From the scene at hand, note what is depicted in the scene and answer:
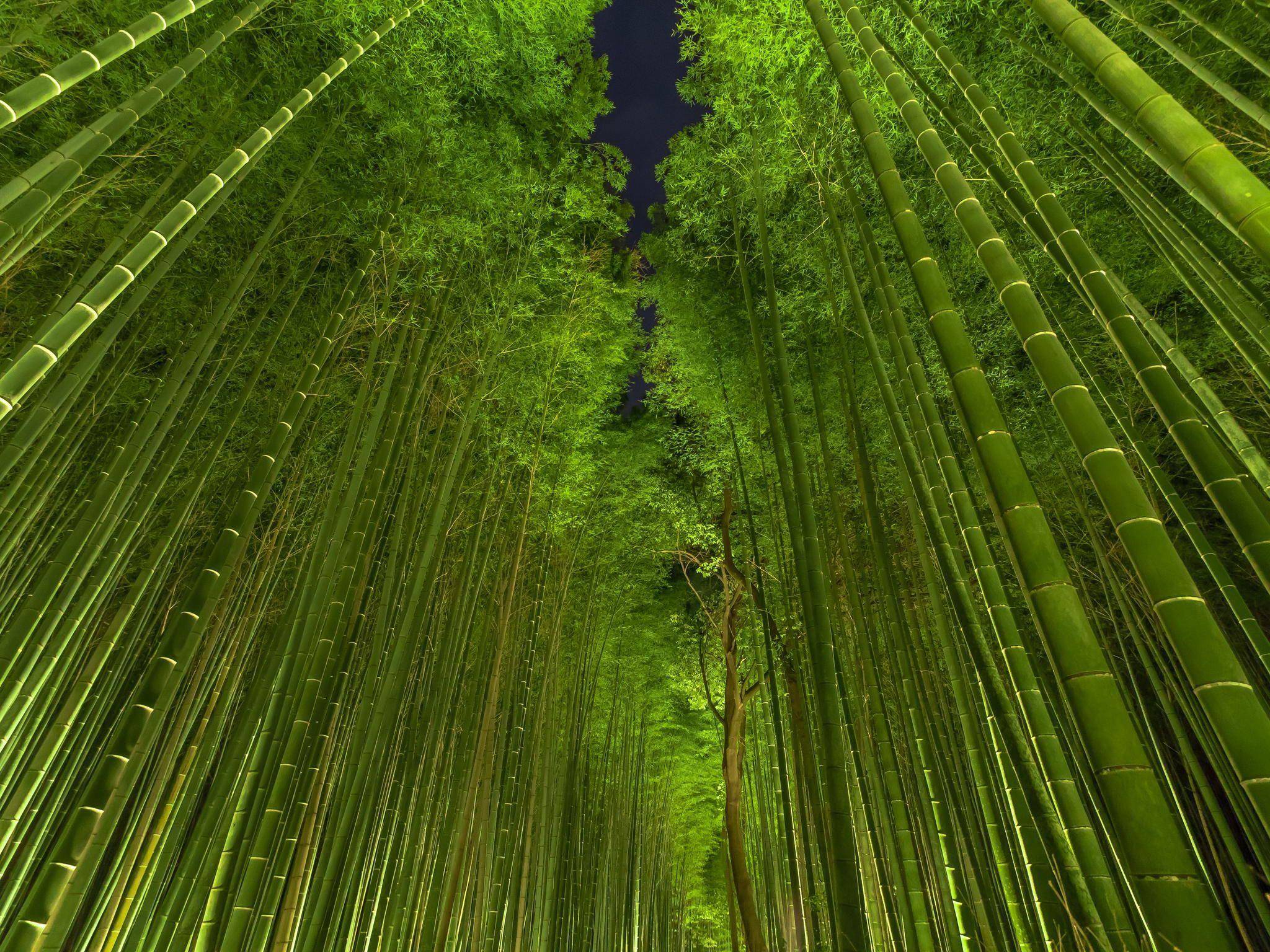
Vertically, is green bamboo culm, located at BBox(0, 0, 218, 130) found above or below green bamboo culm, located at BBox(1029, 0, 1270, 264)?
above

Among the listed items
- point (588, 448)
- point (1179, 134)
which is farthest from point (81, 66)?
point (588, 448)

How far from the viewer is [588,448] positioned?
664 cm

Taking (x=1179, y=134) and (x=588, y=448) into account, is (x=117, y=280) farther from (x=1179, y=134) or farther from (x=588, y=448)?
(x=588, y=448)

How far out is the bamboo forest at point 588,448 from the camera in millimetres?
1282

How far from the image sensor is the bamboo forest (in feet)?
4.21

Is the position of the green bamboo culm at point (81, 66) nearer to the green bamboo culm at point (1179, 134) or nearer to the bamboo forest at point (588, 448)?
the bamboo forest at point (588, 448)

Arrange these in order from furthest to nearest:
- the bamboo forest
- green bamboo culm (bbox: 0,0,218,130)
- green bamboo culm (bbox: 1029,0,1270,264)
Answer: the bamboo forest → green bamboo culm (bbox: 0,0,218,130) → green bamboo culm (bbox: 1029,0,1270,264)

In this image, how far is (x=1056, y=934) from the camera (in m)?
1.54

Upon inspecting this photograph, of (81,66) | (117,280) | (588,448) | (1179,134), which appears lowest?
(1179,134)

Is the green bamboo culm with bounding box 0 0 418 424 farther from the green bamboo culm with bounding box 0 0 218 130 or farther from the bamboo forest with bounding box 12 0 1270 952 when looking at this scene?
the green bamboo culm with bounding box 0 0 218 130

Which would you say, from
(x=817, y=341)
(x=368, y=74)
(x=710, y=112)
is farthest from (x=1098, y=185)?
(x=368, y=74)

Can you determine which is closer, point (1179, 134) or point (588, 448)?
point (1179, 134)

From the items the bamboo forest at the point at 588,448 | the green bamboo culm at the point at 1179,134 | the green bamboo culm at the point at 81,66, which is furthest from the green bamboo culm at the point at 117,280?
the green bamboo culm at the point at 1179,134

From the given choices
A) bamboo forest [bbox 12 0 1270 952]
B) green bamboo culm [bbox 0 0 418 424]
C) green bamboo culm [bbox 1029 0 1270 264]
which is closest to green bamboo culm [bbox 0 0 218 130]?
bamboo forest [bbox 12 0 1270 952]
